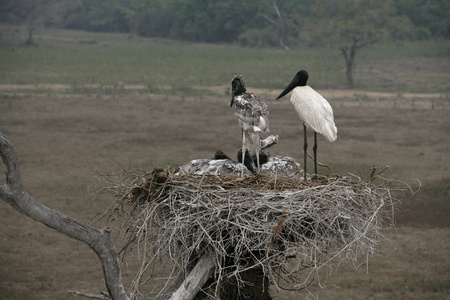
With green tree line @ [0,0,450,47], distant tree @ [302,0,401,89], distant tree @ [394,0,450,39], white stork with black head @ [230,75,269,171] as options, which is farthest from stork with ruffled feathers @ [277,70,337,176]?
distant tree @ [394,0,450,39]

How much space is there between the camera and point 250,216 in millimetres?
5367

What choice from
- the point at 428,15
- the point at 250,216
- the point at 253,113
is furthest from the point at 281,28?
the point at 250,216

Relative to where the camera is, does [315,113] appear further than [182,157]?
No

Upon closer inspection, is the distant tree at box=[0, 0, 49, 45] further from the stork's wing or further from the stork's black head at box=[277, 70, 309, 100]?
the stork's wing

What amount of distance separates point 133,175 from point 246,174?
1016mm

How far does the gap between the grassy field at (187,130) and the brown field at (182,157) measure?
0.05 m

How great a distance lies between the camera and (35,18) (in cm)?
6359

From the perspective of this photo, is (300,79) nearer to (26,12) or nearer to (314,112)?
(314,112)

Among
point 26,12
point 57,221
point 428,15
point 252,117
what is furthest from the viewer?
point 26,12

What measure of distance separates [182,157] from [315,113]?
15.6 meters

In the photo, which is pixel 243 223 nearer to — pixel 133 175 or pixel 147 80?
pixel 133 175

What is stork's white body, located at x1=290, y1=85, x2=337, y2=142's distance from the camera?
6.53m

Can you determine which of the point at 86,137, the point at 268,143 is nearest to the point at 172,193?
the point at 268,143

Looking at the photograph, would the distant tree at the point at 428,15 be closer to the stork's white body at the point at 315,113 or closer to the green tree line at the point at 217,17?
the green tree line at the point at 217,17
